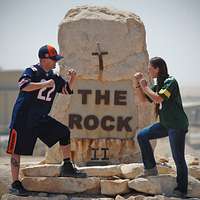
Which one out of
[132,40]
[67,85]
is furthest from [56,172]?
[132,40]

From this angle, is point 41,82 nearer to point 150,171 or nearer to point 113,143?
point 150,171

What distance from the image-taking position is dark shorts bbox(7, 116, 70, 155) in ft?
18.7

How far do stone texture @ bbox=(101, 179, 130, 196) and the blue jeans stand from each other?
1.24 ft

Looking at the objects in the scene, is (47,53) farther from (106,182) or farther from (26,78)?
(106,182)

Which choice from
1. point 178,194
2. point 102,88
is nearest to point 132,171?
point 178,194

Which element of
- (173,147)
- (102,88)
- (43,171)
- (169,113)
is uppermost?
(169,113)

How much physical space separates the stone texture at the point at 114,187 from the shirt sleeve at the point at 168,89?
134cm

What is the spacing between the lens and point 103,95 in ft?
27.8

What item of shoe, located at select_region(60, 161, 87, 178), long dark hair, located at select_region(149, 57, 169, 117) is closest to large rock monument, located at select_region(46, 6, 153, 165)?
shoe, located at select_region(60, 161, 87, 178)

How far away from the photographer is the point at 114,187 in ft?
19.6

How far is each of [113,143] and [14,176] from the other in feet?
9.70

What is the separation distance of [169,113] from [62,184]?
1753mm

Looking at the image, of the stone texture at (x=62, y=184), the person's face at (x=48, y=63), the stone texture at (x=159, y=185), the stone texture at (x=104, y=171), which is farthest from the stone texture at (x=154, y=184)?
the person's face at (x=48, y=63)

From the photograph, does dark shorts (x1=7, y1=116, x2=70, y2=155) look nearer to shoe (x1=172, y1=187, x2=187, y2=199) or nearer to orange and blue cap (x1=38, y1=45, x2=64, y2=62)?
orange and blue cap (x1=38, y1=45, x2=64, y2=62)
